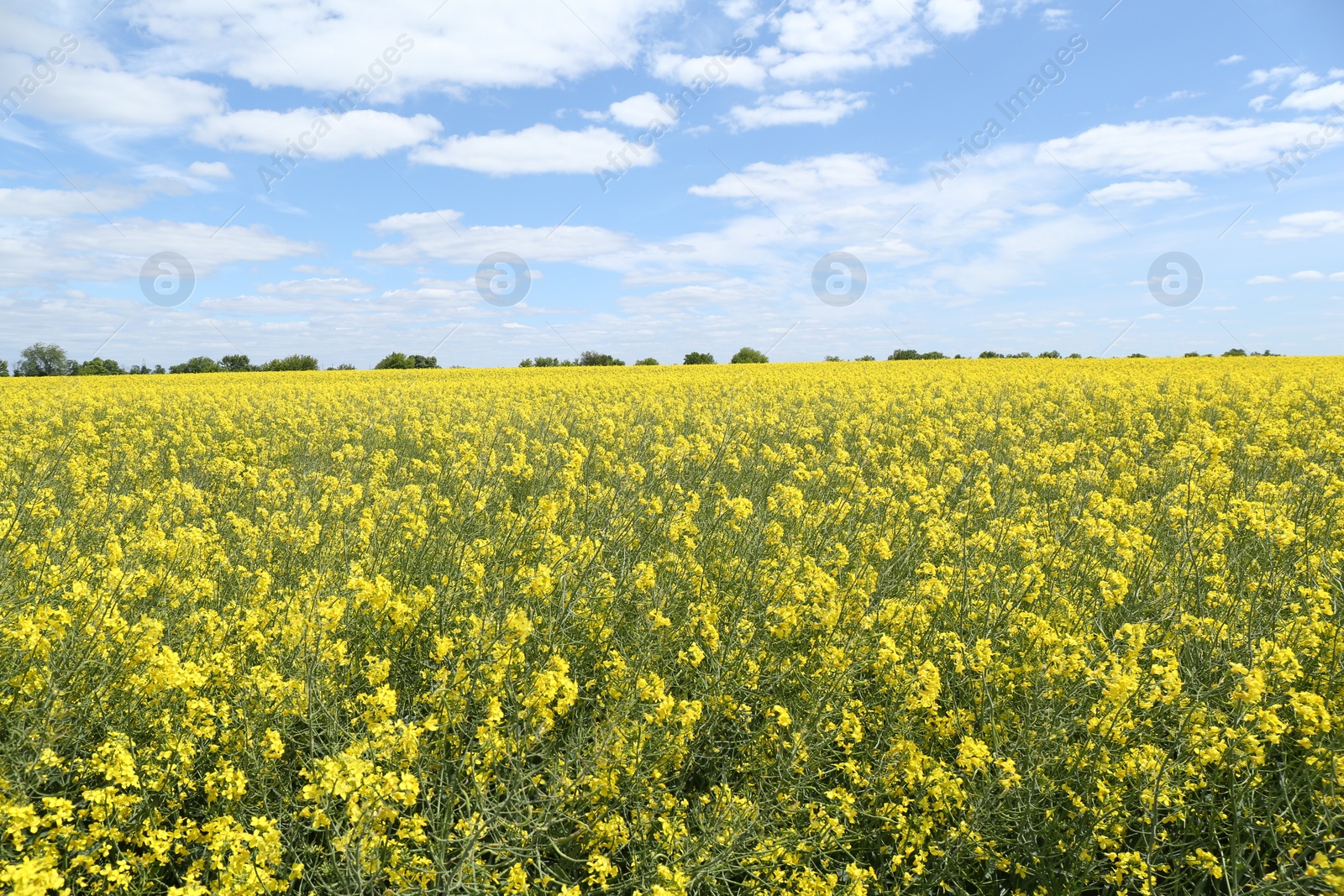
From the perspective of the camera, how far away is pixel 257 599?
4.24m

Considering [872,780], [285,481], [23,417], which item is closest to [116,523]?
[285,481]

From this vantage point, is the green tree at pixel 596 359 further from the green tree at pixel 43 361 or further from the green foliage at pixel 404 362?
the green tree at pixel 43 361

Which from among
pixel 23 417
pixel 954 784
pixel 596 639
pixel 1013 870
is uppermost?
pixel 23 417

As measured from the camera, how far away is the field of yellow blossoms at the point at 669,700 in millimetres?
2713

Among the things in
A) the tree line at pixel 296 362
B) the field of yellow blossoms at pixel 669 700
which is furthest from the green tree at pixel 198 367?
the field of yellow blossoms at pixel 669 700

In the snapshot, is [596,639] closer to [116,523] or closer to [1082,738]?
[1082,738]

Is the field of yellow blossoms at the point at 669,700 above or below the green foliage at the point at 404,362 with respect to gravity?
below

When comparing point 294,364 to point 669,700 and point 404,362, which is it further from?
point 669,700

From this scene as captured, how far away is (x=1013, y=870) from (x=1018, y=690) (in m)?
1.17

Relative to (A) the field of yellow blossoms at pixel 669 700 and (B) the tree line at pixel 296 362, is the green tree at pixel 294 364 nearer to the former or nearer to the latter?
(B) the tree line at pixel 296 362

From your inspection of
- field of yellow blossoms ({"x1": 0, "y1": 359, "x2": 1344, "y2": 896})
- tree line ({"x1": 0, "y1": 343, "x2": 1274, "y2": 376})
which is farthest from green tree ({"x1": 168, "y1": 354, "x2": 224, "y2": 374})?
field of yellow blossoms ({"x1": 0, "y1": 359, "x2": 1344, "y2": 896})

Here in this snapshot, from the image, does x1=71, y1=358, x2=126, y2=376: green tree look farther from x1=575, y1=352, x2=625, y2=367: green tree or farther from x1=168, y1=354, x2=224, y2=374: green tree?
x1=575, y1=352, x2=625, y2=367: green tree

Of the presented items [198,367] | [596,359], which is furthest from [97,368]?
[596,359]

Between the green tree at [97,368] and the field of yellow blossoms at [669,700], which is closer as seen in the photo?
the field of yellow blossoms at [669,700]
